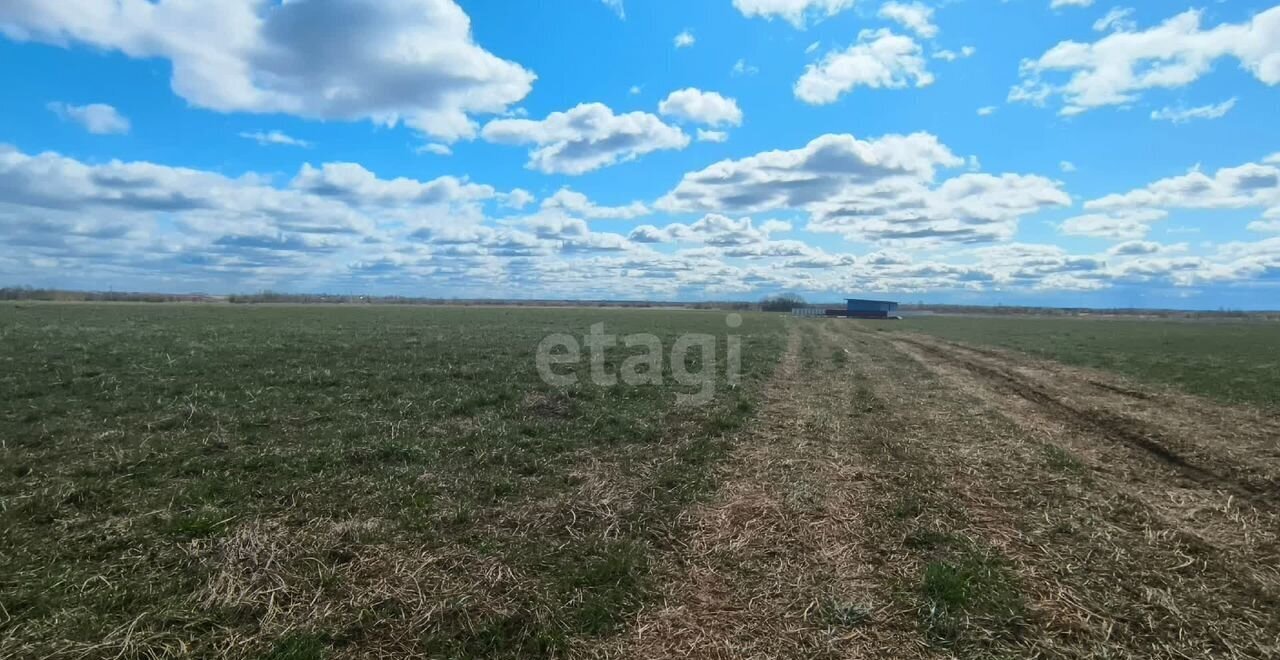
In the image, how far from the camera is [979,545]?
606 centimetres

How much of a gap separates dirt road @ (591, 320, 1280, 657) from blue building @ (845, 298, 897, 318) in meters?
112

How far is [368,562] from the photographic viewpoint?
5.48 metres

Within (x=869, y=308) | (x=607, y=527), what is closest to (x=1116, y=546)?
(x=607, y=527)

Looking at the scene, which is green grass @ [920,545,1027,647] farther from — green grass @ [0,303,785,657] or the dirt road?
green grass @ [0,303,785,657]

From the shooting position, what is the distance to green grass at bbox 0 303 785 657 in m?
4.58

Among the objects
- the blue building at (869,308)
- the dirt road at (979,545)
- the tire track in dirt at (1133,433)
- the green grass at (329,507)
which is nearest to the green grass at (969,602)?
the dirt road at (979,545)

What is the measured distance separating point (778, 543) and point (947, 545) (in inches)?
65.8

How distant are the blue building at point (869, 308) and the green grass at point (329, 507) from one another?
375ft

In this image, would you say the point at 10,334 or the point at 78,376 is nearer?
the point at 78,376

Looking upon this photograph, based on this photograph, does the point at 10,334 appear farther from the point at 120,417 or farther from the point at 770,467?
the point at 770,467

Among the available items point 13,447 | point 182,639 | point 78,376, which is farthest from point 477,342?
point 182,639

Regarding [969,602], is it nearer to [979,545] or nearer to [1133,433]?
[979,545]

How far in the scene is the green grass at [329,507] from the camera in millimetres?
4578

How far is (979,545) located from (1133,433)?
7821 millimetres
